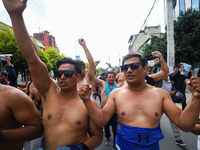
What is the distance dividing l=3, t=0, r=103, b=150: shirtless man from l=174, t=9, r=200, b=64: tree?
13.6 metres

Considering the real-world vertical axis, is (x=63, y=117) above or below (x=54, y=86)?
below

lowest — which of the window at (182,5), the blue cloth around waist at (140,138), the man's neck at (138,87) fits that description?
the blue cloth around waist at (140,138)

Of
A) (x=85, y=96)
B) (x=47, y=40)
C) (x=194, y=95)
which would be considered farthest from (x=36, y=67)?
(x=47, y=40)

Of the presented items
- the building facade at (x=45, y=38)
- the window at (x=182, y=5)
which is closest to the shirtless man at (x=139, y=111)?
the window at (x=182, y=5)

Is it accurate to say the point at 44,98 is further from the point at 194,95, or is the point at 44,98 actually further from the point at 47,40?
the point at 47,40

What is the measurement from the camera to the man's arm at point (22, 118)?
4.60 feet

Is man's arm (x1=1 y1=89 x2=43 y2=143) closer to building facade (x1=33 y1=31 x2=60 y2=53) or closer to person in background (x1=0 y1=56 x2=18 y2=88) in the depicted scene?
person in background (x1=0 y1=56 x2=18 y2=88)

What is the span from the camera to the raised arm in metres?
1.35

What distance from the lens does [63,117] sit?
68.7 inches

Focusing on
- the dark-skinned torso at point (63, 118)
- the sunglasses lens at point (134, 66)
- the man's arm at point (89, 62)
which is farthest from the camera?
the man's arm at point (89, 62)

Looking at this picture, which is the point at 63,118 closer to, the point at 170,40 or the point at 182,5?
the point at 170,40

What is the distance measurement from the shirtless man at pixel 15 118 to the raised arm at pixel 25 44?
26cm

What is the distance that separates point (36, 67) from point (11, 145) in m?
0.83

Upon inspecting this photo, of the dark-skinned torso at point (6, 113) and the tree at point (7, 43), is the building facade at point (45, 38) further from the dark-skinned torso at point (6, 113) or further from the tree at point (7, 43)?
the dark-skinned torso at point (6, 113)
